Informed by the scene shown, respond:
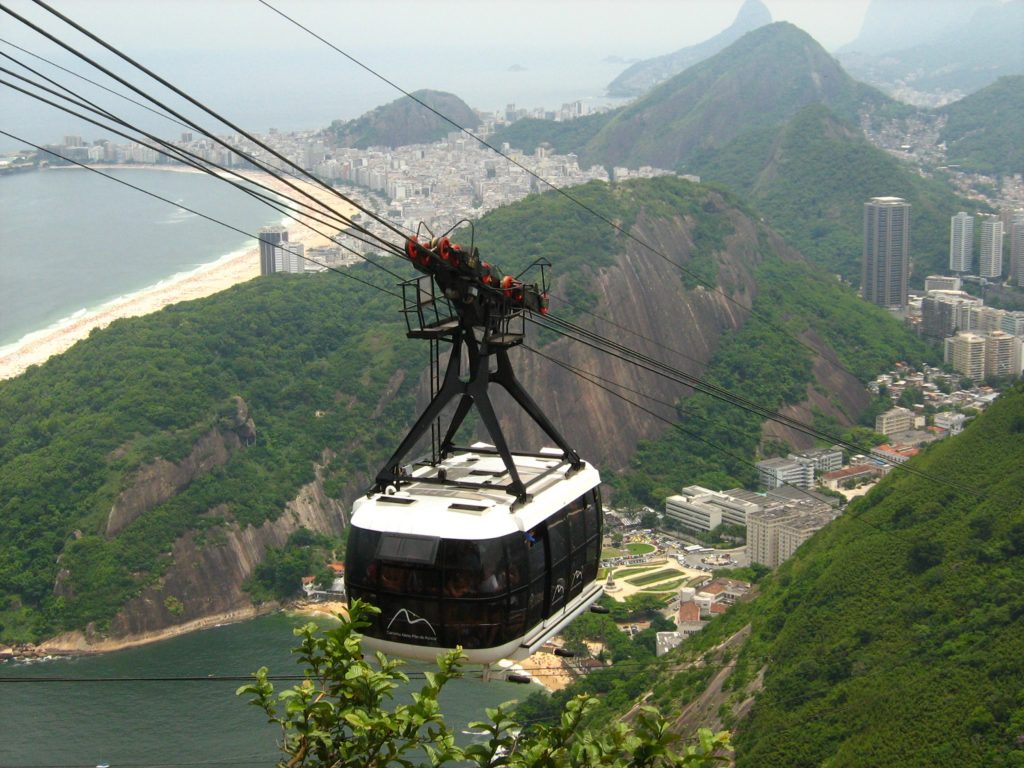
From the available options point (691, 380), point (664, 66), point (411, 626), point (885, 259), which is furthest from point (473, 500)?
point (664, 66)

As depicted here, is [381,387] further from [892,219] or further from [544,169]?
[544,169]

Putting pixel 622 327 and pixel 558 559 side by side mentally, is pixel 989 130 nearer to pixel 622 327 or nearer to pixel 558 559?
pixel 622 327

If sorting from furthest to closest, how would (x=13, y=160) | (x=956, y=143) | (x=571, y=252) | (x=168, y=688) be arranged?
(x=956, y=143) < (x=13, y=160) < (x=571, y=252) < (x=168, y=688)

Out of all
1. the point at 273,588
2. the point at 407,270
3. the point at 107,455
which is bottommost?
the point at 273,588

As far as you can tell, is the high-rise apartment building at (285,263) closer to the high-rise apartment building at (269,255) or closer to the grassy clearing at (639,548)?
the high-rise apartment building at (269,255)

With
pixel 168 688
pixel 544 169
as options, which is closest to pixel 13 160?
pixel 544 169

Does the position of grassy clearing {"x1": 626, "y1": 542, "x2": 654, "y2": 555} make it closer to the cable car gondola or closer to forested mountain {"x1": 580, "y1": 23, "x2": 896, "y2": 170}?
the cable car gondola
